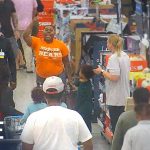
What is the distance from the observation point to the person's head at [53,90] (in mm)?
6195

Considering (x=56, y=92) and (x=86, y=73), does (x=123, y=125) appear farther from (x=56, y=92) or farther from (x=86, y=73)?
(x=86, y=73)

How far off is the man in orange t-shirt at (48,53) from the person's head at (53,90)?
388 centimetres

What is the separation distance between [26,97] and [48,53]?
2.25m

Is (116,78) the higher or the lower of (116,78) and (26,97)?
the higher

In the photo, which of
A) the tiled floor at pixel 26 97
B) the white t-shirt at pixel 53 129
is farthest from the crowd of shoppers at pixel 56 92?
the tiled floor at pixel 26 97

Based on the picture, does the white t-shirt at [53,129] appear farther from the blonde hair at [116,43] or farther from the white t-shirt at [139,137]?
the blonde hair at [116,43]

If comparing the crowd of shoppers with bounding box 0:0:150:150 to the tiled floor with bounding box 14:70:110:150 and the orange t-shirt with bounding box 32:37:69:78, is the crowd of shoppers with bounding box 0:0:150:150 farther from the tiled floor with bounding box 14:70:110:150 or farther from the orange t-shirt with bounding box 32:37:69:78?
the tiled floor with bounding box 14:70:110:150

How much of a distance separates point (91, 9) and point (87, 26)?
150 centimetres

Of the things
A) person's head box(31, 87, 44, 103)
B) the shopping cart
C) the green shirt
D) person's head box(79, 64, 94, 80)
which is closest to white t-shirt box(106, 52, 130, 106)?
person's head box(79, 64, 94, 80)

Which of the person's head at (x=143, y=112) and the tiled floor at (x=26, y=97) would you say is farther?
the tiled floor at (x=26, y=97)

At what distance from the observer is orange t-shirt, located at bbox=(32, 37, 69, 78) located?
411 inches

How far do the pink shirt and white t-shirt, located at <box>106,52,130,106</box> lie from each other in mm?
5446

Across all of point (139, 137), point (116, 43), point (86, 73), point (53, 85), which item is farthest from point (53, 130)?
point (86, 73)

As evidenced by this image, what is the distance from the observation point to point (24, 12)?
14.4m
